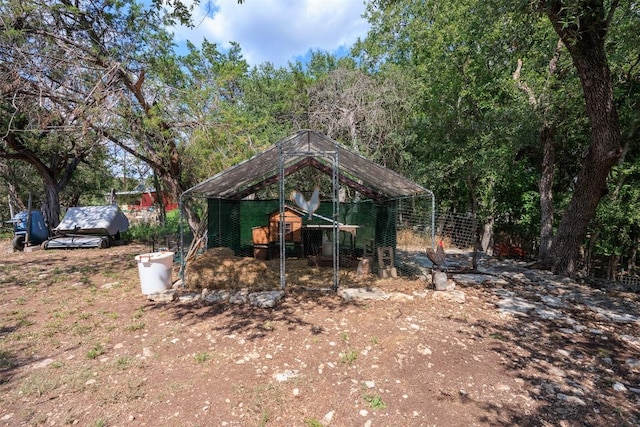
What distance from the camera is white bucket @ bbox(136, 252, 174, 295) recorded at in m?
5.19

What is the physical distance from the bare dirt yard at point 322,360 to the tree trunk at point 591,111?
5.67 feet

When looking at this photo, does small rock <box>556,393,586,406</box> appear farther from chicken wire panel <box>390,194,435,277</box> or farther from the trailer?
the trailer

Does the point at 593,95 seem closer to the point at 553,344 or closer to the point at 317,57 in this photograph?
the point at 553,344

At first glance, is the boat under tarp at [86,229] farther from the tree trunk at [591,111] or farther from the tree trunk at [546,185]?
the tree trunk at [546,185]

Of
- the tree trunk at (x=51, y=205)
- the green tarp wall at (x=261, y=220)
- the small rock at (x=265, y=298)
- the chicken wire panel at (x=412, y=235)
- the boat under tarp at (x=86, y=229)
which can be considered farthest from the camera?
the tree trunk at (x=51, y=205)

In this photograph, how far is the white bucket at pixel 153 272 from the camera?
17.0 feet

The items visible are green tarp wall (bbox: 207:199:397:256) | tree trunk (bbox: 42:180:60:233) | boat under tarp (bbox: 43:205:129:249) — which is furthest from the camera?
tree trunk (bbox: 42:180:60:233)

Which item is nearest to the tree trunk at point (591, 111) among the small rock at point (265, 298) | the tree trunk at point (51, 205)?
the small rock at point (265, 298)

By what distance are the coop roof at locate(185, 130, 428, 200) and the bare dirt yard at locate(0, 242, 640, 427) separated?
7.00 ft

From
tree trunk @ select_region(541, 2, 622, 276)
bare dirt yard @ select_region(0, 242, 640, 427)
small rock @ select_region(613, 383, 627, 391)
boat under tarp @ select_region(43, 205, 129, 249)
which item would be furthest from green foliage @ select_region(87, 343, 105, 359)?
boat under tarp @ select_region(43, 205, 129, 249)

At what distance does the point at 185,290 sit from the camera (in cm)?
551

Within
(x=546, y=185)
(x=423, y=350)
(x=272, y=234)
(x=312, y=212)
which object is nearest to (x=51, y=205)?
(x=272, y=234)

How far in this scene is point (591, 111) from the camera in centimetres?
541

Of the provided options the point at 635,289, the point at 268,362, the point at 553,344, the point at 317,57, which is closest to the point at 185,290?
the point at 268,362
